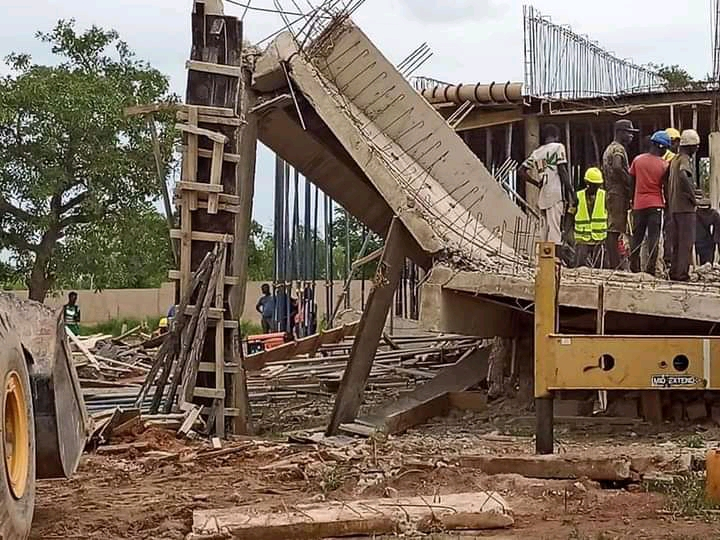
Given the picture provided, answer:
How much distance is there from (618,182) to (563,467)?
6312 mm

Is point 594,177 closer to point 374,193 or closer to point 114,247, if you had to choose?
point 374,193

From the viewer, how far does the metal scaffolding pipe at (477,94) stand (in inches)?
794

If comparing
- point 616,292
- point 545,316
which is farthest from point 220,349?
point 545,316

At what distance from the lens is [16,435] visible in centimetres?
591

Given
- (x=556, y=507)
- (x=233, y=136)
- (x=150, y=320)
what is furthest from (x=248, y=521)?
(x=150, y=320)

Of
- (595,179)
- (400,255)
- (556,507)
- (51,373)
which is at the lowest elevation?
(556,507)

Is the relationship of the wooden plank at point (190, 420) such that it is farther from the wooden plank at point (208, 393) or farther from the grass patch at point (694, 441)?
the grass patch at point (694, 441)

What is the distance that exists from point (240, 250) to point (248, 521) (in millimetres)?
6355

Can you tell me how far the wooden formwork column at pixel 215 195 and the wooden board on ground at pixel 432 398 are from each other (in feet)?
4.80

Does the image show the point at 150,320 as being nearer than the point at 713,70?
No

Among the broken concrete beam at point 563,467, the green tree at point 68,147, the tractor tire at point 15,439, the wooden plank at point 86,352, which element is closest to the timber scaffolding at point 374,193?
the broken concrete beam at point 563,467

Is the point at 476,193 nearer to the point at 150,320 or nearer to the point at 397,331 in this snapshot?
the point at 397,331

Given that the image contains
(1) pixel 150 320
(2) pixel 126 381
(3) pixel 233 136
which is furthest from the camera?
(1) pixel 150 320

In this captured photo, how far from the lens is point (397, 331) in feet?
67.4
